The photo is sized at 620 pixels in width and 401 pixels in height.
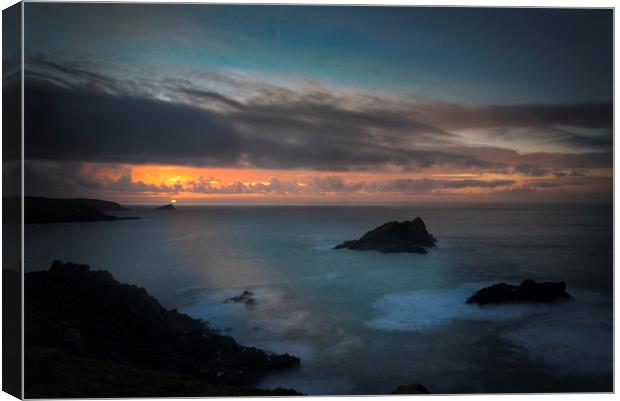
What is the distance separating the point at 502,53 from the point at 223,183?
3.43m

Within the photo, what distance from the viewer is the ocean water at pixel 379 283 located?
491 cm

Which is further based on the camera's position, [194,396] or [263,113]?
[263,113]

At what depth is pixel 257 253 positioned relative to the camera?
5797mm

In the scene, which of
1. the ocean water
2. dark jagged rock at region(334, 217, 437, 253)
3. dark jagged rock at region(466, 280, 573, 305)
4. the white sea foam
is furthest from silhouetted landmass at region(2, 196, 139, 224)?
the white sea foam

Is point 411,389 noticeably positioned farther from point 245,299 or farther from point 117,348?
point 117,348

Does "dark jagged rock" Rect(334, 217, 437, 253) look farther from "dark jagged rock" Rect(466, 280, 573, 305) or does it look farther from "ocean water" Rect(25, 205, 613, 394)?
"dark jagged rock" Rect(466, 280, 573, 305)

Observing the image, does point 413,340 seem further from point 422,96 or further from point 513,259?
point 422,96

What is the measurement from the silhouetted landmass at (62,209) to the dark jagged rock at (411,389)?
3.44 m

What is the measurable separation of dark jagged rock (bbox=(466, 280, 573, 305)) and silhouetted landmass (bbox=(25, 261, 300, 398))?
7.11 ft

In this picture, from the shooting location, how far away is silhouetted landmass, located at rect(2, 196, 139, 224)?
15.4ft

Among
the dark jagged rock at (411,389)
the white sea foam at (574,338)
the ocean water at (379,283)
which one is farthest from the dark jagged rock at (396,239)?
the dark jagged rock at (411,389)

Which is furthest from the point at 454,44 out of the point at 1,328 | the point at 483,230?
the point at 1,328

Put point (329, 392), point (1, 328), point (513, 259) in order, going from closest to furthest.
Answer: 1. point (1, 328)
2. point (329, 392)
3. point (513, 259)

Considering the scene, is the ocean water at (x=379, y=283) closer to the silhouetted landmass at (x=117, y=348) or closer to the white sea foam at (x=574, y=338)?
the white sea foam at (x=574, y=338)
